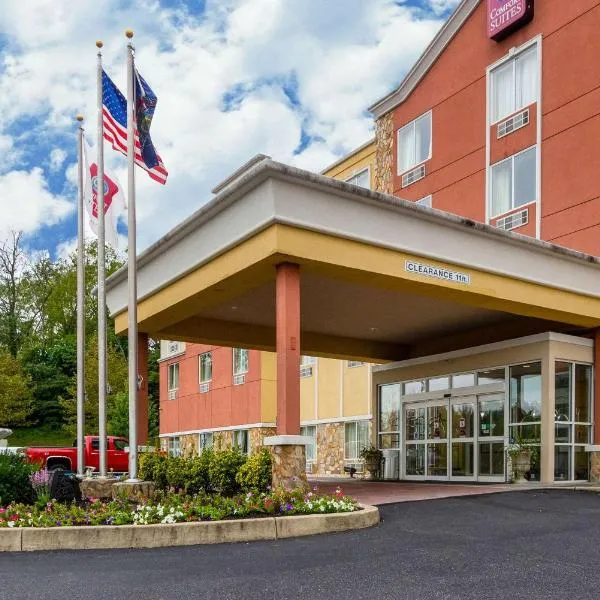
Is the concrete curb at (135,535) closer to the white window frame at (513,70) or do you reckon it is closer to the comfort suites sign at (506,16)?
the white window frame at (513,70)

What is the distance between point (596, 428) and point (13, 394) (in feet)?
138

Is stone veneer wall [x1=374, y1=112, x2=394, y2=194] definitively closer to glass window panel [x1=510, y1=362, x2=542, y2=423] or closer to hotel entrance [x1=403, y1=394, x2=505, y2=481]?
hotel entrance [x1=403, y1=394, x2=505, y2=481]

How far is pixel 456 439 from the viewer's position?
21734mm

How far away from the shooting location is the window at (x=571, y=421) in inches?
752

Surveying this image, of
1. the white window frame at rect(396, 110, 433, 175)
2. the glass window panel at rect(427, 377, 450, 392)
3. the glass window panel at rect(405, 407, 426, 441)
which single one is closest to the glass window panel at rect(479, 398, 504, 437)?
the glass window panel at rect(427, 377, 450, 392)

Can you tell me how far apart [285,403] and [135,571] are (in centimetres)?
488

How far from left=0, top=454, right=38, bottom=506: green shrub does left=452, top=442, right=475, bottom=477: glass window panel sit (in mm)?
11443

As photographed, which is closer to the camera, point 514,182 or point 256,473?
point 256,473

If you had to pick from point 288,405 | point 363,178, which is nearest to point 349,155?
point 363,178

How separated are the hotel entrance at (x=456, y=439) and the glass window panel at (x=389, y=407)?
0.52 meters

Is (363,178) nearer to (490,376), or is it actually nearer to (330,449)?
(330,449)

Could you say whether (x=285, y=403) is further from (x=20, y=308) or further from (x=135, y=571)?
(x=20, y=308)

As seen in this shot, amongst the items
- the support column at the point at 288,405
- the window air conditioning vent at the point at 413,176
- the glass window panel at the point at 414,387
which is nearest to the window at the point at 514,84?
the window air conditioning vent at the point at 413,176

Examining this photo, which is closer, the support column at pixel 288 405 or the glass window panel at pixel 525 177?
the support column at pixel 288 405
